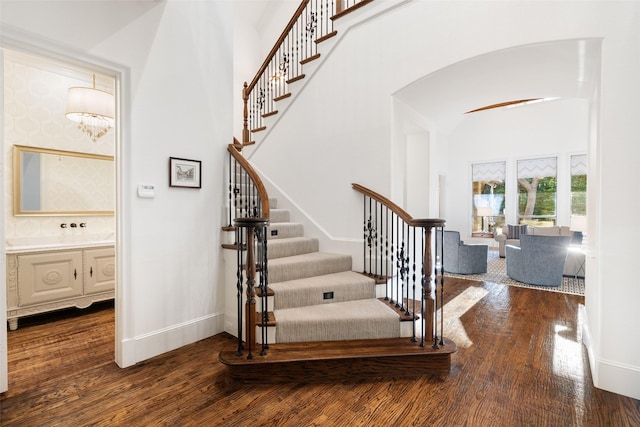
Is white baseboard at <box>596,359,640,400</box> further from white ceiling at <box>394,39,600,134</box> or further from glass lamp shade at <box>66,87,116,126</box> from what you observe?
glass lamp shade at <box>66,87,116,126</box>

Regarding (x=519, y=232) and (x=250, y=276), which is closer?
(x=250, y=276)

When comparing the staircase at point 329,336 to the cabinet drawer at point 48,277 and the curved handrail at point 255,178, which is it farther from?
the cabinet drawer at point 48,277

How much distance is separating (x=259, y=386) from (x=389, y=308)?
1.25 m

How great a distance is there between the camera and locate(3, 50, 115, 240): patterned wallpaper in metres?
3.48

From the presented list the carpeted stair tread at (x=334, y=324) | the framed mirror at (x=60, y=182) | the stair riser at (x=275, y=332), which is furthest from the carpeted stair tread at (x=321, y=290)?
the framed mirror at (x=60, y=182)

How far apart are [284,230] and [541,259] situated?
4.02 metres

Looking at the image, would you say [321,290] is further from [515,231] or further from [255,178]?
[515,231]

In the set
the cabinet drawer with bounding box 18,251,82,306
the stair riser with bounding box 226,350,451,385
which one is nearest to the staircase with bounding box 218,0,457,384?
the stair riser with bounding box 226,350,451,385

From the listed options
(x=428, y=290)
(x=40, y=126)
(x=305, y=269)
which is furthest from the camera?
(x=40, y=126)

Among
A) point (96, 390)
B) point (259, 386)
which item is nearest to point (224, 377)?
point (259, 386)

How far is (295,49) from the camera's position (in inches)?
213

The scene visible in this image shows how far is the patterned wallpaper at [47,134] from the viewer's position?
3.48m

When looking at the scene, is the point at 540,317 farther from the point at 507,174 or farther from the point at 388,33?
the point at 507,174

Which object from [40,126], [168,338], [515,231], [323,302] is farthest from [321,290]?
[515,231]
